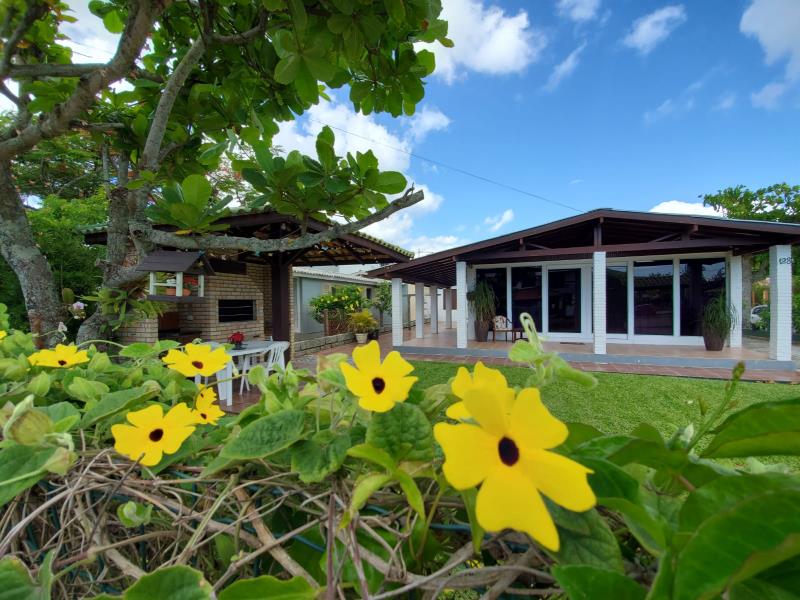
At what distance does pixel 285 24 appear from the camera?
1779mm

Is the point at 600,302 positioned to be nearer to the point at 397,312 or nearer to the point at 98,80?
the point at 397,312

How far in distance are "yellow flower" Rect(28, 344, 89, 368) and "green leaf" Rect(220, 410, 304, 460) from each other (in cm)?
80

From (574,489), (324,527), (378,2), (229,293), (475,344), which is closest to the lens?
(574,489)

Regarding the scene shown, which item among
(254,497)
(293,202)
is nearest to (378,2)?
(293,202)

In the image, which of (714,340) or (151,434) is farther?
(714,340)

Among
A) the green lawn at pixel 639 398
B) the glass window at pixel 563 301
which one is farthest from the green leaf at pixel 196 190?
the glass window at pixel 563 301

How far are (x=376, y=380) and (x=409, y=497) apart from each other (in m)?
0.14

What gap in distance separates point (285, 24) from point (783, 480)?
2.29 metres

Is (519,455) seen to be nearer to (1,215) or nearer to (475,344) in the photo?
(1,215)

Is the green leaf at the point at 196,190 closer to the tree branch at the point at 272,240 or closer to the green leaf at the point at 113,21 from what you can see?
the tree branch at the point at 272,240

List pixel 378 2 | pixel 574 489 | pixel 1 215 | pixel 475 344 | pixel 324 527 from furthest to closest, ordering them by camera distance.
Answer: pixel 475 344 < pixel 1 215 < pixel 378 2 < pixel 324 527 < pixel 574 489

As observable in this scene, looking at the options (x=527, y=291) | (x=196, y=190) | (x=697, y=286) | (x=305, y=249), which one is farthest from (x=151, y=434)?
(x=697, y=286)

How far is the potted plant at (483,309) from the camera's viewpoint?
10.2m

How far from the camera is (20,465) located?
528 mm
